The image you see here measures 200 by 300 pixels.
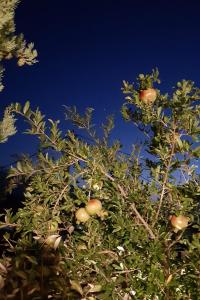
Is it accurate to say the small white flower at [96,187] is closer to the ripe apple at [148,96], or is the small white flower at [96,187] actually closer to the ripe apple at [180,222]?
the ripe apple at [180,222]

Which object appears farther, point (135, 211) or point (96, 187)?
point (96, 187)

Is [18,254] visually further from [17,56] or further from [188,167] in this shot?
[17,56]

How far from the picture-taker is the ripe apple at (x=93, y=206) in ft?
9.74

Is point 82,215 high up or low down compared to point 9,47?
down

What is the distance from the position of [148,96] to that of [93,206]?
102 cm

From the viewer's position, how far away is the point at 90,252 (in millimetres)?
2912

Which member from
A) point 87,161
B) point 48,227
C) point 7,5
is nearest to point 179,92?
point 87,161

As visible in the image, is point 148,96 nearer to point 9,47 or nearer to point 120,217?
point 120,217

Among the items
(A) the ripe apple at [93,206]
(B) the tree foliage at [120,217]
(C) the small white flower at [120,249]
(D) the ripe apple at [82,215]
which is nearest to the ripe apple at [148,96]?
(B) the tree foliage at [120,217]

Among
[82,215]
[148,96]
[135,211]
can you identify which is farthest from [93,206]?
[148,96]

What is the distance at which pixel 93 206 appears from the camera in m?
2.97

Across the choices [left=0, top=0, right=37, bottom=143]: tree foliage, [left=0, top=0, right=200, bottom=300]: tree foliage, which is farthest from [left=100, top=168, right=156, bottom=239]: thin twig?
[left=0, top=0, right=37, bottom=143]: tree foliage

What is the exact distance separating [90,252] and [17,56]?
9.92ft

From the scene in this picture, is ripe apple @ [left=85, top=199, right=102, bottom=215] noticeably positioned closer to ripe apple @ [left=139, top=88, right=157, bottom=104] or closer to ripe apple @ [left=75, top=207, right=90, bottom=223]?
ripe apple @ [left=75, top=207, right=90, bottom=223]
